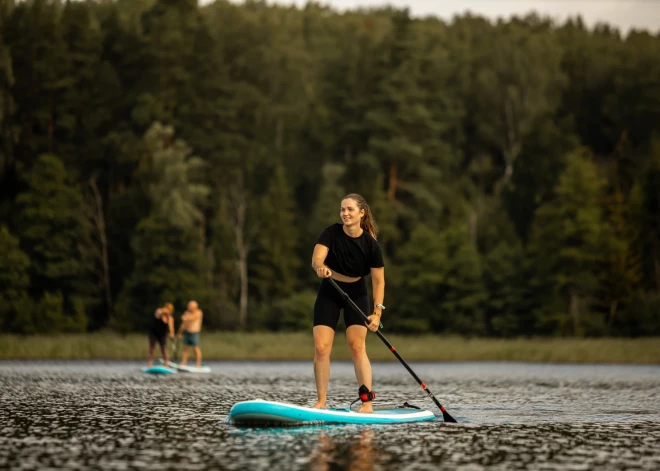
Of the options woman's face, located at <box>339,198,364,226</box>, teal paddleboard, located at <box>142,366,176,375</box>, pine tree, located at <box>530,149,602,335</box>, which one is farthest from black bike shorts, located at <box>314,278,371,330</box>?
pine tree, located at <box>530,149,602,335</box>

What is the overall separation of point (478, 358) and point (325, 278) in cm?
3028

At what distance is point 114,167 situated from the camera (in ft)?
235

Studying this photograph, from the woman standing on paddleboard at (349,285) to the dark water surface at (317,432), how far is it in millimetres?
766

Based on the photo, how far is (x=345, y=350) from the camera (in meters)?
48.5

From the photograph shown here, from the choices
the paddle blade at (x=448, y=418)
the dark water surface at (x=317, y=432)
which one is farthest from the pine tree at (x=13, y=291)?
the paddle blade at (x=448, y=418)

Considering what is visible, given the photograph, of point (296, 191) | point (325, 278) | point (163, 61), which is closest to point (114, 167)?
point (163, 61)

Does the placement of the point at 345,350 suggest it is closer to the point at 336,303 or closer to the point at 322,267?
the point at 336,303

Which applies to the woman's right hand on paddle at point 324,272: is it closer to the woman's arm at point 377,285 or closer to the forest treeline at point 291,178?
the woman's arm at point 377,285

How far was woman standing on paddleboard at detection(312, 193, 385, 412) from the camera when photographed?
13.4 m

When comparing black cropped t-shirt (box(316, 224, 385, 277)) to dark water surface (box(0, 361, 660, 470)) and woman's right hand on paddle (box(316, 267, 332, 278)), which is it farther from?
dark water surface (box(0, 361, 660, 470))

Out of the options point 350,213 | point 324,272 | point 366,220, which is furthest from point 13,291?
point 324,272

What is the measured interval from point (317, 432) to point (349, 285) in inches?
71.4

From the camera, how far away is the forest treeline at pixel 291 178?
6444 cm

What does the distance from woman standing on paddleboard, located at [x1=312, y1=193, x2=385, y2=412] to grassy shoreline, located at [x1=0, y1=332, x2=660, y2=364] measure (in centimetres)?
2765
